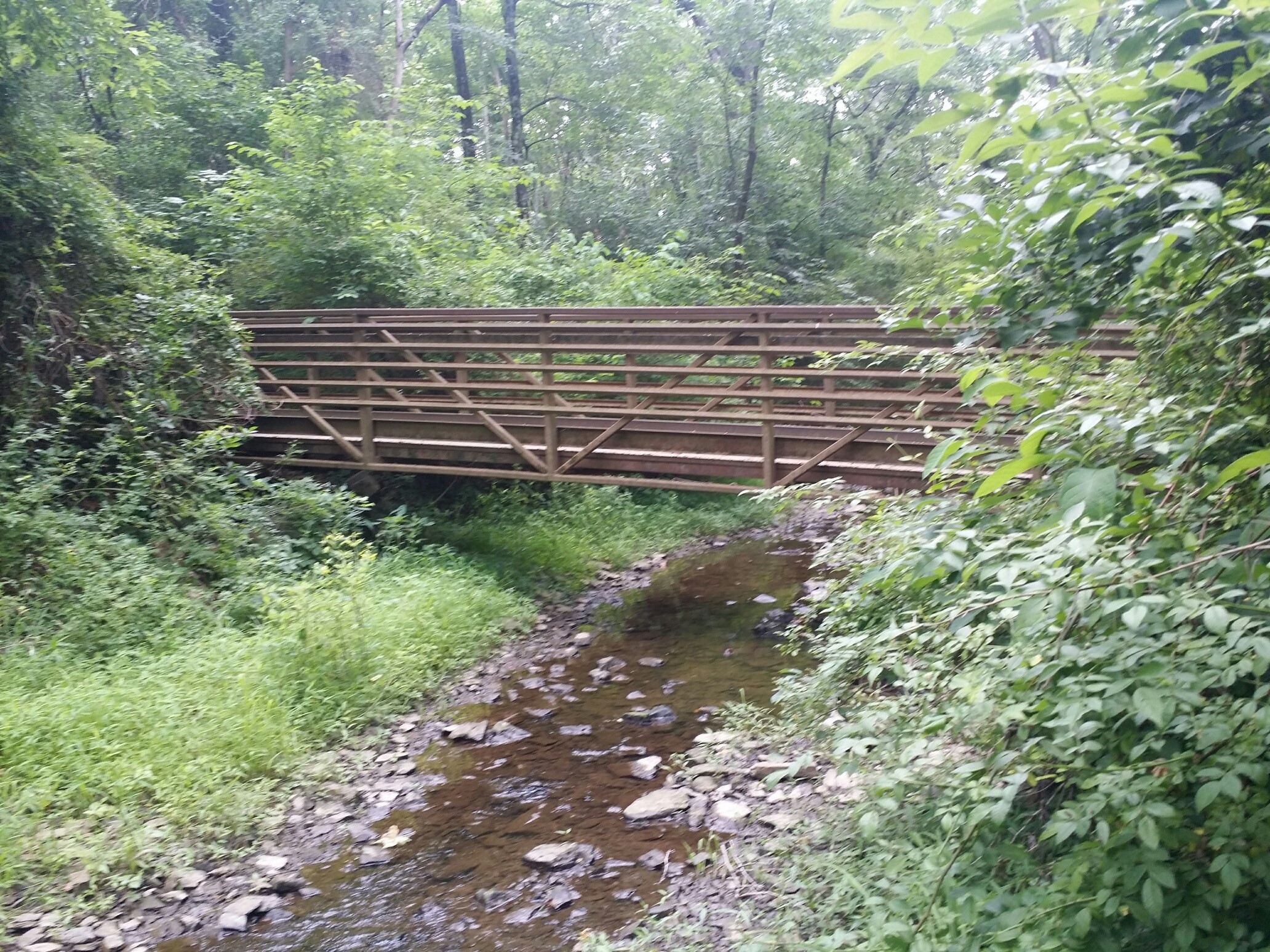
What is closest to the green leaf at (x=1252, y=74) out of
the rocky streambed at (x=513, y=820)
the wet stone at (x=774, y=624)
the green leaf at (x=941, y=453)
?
the green leaf at (x=941, y=453)

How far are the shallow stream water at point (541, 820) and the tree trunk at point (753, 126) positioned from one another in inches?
412

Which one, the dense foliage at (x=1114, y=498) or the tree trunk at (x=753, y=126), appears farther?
the tree trunk at (x=753, y=126)

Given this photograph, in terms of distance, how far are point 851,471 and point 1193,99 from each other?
4961 mm

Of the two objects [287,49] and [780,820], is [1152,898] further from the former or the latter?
[287,49]

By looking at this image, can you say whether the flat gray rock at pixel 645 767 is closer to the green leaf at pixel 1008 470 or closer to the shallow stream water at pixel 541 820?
the shallow stream water at pixel 541 820

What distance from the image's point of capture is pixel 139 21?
18812mm

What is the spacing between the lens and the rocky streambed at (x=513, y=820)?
4.39 meters

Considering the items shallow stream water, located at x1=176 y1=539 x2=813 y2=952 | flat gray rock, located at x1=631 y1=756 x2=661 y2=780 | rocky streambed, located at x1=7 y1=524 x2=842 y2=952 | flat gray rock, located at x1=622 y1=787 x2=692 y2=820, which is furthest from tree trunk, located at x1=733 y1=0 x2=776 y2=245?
flat gray rock, located at x1=622 y1=787 x2=692 y2=820

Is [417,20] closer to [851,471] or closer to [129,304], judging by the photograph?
[129,304]

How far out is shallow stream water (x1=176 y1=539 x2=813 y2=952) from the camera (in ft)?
14.4

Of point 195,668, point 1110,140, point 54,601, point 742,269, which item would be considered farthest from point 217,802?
point 742,269

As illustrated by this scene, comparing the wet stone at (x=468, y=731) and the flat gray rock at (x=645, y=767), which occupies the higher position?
the flat gray rock at (x=645, y=767)

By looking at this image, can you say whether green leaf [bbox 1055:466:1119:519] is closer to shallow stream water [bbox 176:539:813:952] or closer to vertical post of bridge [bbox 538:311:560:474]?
shallow stream water [bbox 176:539:813:952]

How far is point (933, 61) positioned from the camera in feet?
6.09
